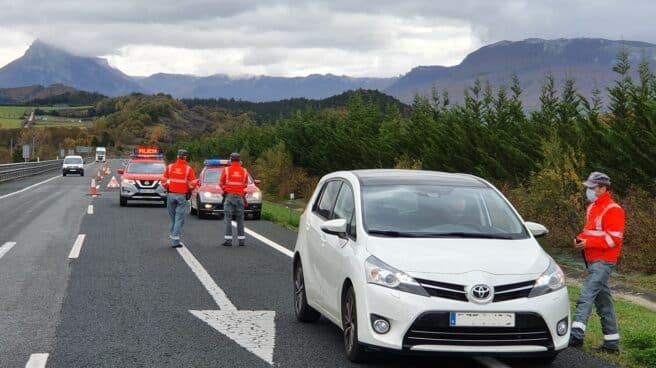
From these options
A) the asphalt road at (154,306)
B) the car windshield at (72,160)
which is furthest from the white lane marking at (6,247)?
the car windshield at (72,160)

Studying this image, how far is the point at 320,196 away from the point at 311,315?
1.29 metres

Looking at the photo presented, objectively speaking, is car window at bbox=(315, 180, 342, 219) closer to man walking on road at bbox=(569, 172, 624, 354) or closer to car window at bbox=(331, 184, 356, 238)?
car window at bbox=(331, 184, 356, 238)

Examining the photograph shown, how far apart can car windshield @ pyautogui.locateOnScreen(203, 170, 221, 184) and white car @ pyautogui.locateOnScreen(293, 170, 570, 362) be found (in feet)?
Answer: 57.0

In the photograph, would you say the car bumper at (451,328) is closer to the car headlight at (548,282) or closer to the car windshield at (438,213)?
the car headlight at (548,282)

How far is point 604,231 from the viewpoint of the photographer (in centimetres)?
784

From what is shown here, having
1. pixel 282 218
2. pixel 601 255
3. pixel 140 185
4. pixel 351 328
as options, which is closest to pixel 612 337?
pixel 601 255

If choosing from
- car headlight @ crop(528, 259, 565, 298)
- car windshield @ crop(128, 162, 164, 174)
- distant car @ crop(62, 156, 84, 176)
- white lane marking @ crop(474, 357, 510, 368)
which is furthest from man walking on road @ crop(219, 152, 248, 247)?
distant car @ crop(62, 156, 84, 176)

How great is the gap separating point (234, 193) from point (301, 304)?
9089 mm

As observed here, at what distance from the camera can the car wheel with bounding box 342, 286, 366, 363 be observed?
277 inches

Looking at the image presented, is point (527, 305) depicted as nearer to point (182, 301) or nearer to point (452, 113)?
point (182, 301)

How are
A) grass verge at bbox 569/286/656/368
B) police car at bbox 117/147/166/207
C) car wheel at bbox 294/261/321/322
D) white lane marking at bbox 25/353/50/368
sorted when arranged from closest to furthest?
white lane marking at bbox 25/353/50/368, grass verge at bbox 569/286/656/368, car wheel at bbox 294/261/321/322, police car at bbox 117/147/166/207

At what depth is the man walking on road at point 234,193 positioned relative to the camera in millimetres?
17688

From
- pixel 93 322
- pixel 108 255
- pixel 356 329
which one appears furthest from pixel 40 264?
pixel 356 329

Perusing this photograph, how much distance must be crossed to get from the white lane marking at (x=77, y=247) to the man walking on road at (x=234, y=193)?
112 inches
